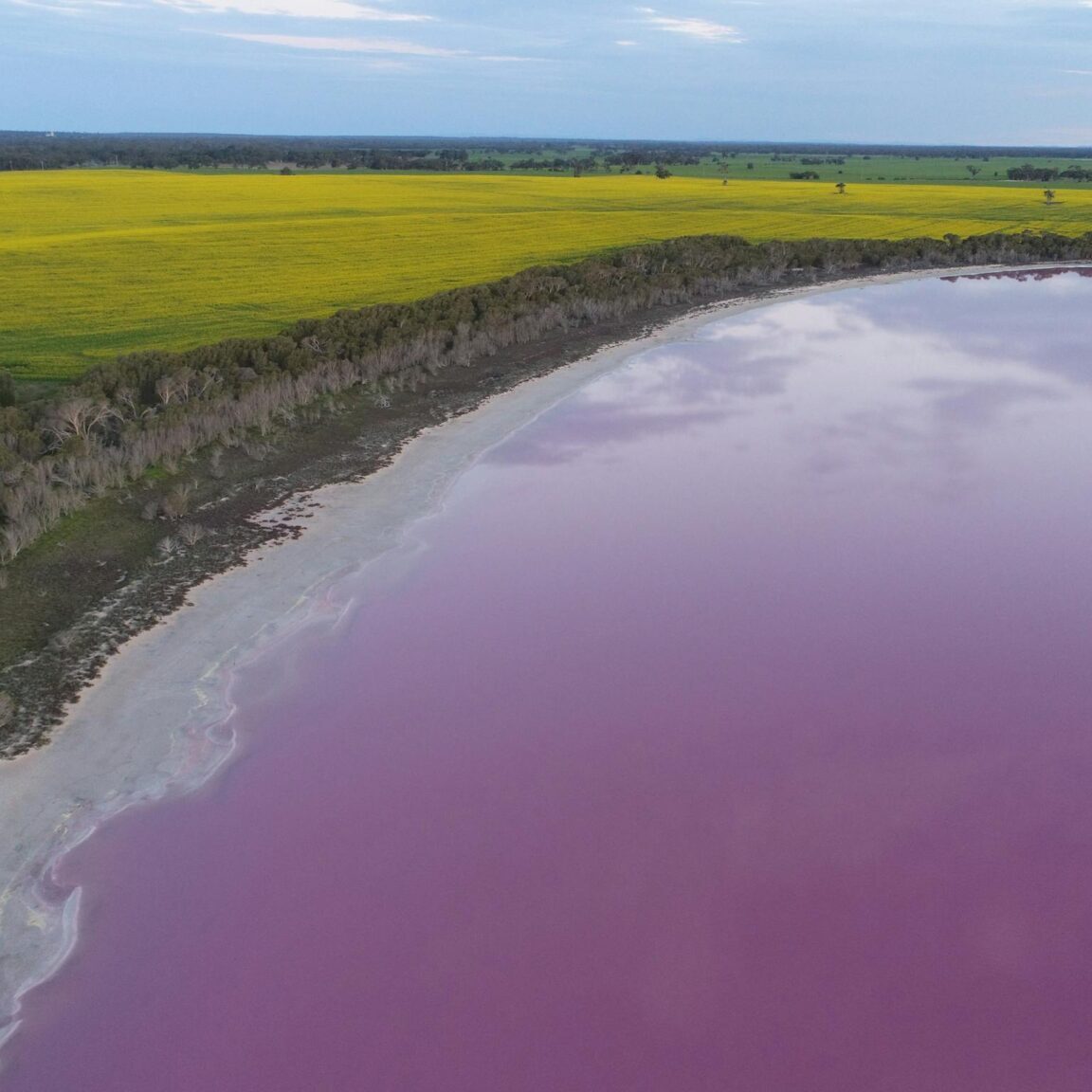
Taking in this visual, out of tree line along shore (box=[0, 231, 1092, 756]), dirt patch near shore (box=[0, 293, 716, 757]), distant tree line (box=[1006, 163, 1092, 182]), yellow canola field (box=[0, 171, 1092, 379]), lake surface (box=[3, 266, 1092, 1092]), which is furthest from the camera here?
distant tree line (box=[1006, 163, 1092, 182])

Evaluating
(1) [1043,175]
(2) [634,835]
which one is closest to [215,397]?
(2) [634,835]

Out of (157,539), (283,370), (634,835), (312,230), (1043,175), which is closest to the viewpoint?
(634,835)

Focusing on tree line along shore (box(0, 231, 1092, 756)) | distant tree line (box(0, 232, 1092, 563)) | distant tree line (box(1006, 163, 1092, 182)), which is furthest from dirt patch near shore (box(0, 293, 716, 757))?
distant tree line (box(1006, 163, 1092, 182))

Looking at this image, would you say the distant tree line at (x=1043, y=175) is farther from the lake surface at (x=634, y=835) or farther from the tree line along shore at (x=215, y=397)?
the lake surface at (x=634, y=835)

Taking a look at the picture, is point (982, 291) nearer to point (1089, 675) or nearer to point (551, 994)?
point (1089, 675)

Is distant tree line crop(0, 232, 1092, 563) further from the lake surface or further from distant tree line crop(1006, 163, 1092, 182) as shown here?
distant tree line crop(1006, 163, 1092, 182)

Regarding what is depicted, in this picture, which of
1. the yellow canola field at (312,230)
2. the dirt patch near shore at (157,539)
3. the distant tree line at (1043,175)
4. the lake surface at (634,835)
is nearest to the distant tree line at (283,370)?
the dirt patch near shore at (157,539)

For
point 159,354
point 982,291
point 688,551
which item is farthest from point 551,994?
point 982,291

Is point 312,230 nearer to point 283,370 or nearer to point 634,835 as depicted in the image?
point 283,370

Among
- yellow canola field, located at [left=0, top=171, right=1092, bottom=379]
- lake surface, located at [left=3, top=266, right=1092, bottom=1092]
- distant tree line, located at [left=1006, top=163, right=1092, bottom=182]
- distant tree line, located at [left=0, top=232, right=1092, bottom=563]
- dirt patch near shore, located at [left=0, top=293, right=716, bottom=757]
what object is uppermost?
distant tree line, located at [left=1006, top=163, right=1092, bottom=182]
